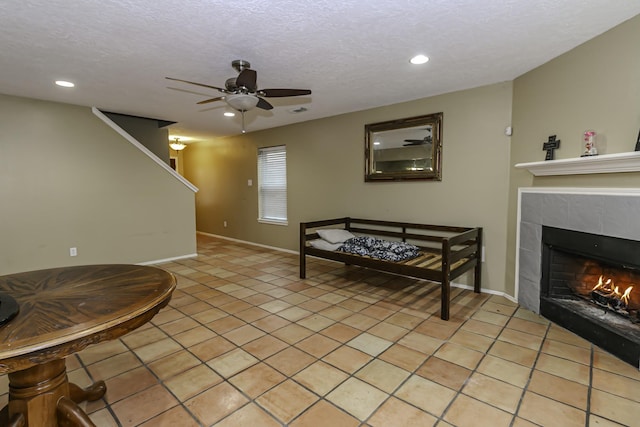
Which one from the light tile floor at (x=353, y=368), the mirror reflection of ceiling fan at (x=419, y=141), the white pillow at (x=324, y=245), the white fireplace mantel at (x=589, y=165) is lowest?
the light tile floor at (x=353, y=368)

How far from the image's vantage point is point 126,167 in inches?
179

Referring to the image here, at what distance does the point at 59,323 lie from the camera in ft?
3.43

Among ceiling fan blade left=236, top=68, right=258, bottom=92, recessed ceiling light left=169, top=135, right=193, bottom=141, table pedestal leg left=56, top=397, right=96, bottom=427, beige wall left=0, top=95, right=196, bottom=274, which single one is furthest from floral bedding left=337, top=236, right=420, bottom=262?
recessed ceiling light left=169, top=135, right=193, bottom=141

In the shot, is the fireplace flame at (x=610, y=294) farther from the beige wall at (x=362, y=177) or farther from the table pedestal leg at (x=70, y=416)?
the table pedestal leg at (x=70, y=416)

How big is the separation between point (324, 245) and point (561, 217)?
2417mm

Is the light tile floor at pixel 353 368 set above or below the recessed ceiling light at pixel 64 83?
below

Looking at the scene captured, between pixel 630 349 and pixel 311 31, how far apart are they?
120 inches

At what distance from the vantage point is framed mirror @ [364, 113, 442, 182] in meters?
3.71

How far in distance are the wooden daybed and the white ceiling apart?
1.60m

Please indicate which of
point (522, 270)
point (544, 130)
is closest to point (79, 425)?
point (522, 270)

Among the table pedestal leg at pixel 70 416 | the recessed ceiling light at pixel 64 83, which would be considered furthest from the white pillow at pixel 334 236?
the recessed ceiling light at pixel 64 83

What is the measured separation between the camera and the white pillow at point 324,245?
386cm

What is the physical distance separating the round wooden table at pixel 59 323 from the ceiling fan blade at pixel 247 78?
1522 millimetres

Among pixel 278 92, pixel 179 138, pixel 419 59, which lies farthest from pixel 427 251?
pixel 179 138
